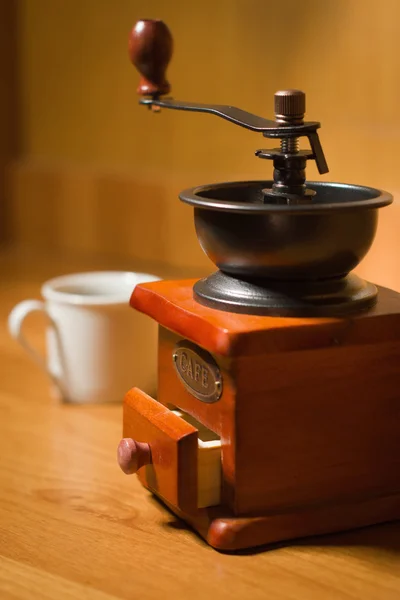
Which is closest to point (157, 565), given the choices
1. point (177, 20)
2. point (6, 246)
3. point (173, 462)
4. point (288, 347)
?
point (173, 462)

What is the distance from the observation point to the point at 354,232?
0.64 meters

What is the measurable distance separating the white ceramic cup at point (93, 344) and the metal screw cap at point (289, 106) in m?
0.30

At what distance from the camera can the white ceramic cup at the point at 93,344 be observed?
903mm

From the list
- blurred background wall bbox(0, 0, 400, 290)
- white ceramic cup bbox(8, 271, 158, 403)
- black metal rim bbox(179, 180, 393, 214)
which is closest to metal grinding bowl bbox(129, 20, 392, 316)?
black metal rim bbox(179, 180, 393, 214)

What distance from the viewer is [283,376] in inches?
25.1

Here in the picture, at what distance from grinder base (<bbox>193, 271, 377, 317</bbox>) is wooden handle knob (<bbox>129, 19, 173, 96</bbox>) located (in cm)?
22

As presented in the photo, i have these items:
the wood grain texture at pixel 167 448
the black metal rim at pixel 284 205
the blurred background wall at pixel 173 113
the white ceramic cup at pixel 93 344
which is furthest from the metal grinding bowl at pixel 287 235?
the blurred background wall at pixel 173 113

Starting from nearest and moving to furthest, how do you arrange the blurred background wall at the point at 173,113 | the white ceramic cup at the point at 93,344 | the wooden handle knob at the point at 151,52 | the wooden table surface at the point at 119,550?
the wooden table surface at the point at 119,550 < the wooden handle knob at the point at 151,52 < the white ceramic cup at the point at 93,344 < the blurred background wall at the point at 173,113

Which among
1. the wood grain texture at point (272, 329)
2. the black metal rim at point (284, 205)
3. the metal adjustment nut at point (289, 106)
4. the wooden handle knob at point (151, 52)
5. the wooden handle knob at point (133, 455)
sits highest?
the wooden handle knob at point (151, 52)

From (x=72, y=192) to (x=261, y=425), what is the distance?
966 mm

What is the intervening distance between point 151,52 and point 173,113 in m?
0.60

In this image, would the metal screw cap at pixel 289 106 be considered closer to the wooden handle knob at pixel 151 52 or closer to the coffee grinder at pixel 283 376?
the coffee grinder at pixel 283 376

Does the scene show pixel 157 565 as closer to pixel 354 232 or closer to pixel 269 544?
pixel 269 544

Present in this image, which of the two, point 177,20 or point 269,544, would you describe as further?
point 177,20
